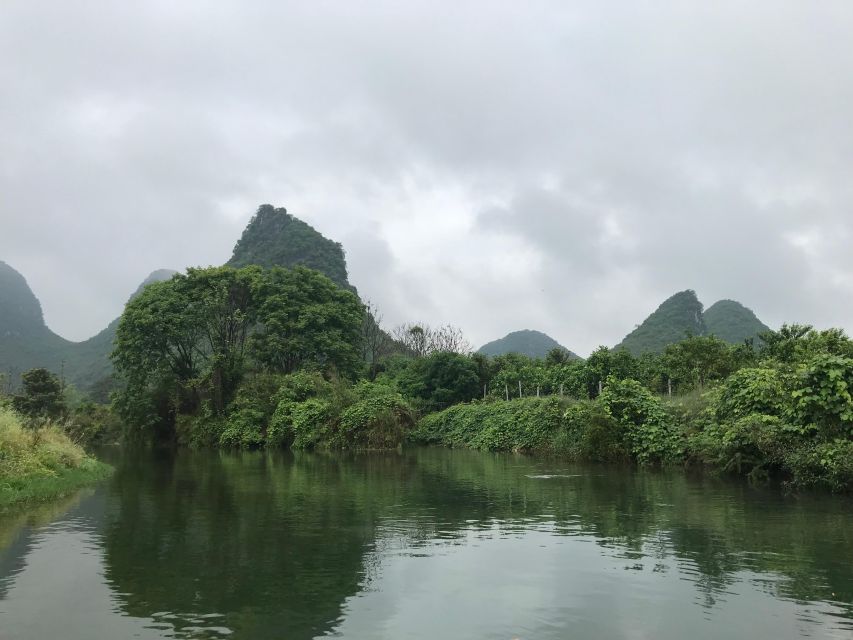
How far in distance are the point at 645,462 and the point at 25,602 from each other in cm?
1826

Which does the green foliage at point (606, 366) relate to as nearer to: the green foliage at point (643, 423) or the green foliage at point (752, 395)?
the green foliage at point (643, 423)

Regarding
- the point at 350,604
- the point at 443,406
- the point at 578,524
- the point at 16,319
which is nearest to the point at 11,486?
the point at 350,604

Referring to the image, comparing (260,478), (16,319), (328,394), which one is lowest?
(260,478)

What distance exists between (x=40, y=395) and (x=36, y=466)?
2878 centimetres

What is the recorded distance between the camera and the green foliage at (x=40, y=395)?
39.2 meters

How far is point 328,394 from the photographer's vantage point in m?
38.6

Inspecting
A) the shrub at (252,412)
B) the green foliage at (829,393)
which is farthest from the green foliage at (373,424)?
the green foliage at (829,393)

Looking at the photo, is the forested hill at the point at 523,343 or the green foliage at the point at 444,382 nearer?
the green foliage at the point at 444,382

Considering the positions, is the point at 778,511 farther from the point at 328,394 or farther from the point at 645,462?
the point at 328,394

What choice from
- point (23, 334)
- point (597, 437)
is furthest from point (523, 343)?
point (597, 437)

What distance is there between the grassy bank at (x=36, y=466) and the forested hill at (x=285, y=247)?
57677mm

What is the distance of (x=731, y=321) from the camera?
86.0m

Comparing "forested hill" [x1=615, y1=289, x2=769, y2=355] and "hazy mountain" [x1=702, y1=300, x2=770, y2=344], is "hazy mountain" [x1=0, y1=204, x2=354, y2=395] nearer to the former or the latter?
"forested hill" [x1=615, y1=289, x2=769, y2=355]

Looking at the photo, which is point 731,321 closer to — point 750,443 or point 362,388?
point 362,388
